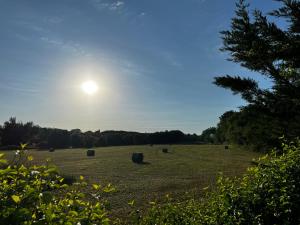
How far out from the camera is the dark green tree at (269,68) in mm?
9977

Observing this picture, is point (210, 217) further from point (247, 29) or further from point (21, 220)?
point (247, 29)

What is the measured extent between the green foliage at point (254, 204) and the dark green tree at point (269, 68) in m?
5.52

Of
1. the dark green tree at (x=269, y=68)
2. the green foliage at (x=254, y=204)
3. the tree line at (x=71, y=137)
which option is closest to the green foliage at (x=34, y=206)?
the green foliage at (x=254, y=204)

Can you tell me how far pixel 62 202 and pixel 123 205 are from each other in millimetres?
9218

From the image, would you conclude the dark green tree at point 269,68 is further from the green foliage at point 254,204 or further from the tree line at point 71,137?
the tree line at point 71,137

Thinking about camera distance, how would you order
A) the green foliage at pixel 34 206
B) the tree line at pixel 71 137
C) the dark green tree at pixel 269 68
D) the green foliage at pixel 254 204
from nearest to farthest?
1. the green foliage at pixel 34 206
2. the green foliage at pixel 254 204
3. the dark green tree at pixel 269 68
4. the tree line at pixel 71 137

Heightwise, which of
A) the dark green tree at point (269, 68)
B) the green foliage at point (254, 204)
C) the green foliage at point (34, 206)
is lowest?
the green foliage at point (254, 204)

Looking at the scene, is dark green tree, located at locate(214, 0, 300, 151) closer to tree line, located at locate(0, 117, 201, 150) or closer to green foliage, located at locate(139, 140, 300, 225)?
green foliage, located at locate(139, 140, 300, 225)

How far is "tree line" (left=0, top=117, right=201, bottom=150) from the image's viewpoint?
64.2 m

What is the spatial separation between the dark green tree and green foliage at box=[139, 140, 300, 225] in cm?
552

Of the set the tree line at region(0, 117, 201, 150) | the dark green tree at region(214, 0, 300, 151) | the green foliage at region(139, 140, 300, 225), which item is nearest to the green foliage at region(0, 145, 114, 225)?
the green foliage at region(139, 140, 300, 225)

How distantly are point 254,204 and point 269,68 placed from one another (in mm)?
7328

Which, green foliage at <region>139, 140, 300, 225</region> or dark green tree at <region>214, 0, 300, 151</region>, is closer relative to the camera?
green foliage at <region>139, 140, 300, 225</region>

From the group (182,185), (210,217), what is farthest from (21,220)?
(182,185)
